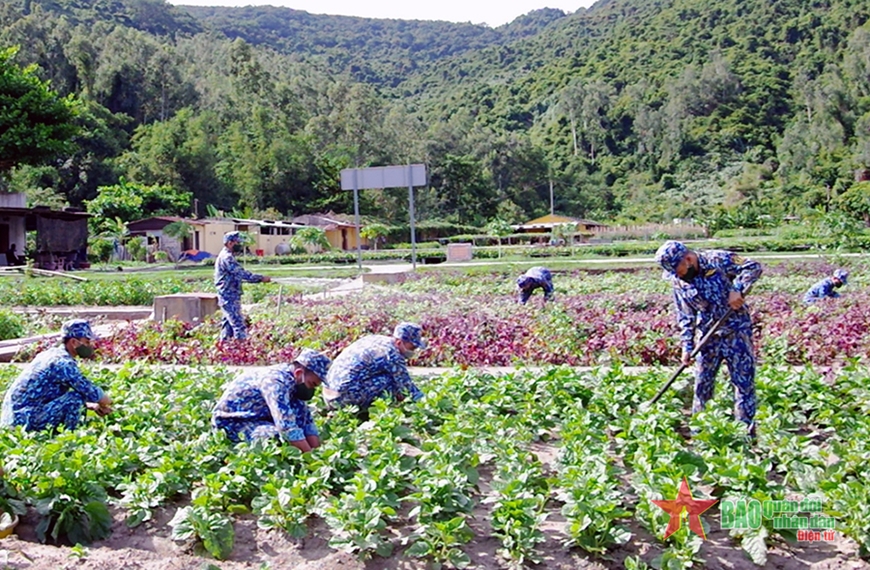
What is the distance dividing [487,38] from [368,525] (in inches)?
7170

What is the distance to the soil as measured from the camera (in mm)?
3902

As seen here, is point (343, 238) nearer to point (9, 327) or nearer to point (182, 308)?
point (182, 308)

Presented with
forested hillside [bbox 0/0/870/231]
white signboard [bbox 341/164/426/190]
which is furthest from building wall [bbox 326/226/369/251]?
white signboard [bbox 341/164/426/190]

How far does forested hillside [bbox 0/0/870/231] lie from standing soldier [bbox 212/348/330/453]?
132 ft

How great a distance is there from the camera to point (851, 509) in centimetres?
388

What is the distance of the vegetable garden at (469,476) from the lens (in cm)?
396

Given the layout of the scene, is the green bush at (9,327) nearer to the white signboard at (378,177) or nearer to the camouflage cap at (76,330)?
the camouflage cap at (76,330)

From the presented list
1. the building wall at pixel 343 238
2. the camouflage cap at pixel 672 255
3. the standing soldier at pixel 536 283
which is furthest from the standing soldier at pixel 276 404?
the building wall at pixel 343 238

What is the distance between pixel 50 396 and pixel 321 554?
2.72 metres

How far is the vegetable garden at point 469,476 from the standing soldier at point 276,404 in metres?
0.17

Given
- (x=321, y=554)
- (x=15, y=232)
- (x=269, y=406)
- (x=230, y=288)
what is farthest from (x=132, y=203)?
(x=321, y=554)

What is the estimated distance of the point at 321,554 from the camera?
4.15m

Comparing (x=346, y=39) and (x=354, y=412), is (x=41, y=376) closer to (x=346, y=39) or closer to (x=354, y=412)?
(x=354, y=412)

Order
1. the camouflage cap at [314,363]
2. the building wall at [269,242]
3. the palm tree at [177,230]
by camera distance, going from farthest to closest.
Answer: the building wall at [269,242], the palm tree at [177,230], the camouflage cap at [314,363]
